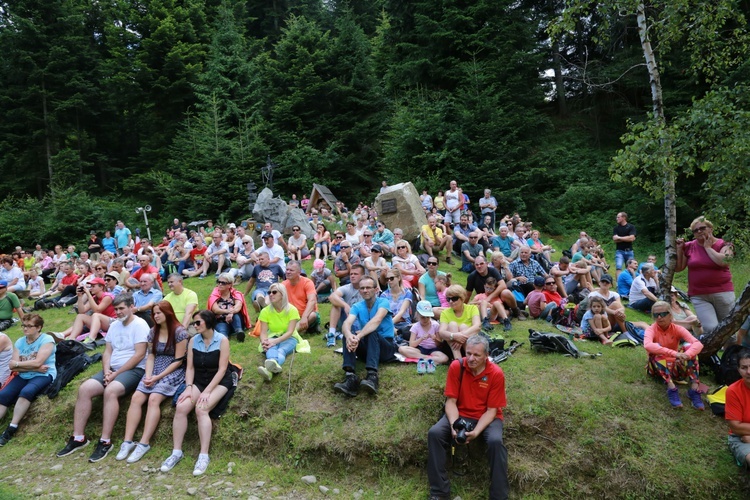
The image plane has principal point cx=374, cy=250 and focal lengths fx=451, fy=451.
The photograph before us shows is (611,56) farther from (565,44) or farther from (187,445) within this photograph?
(187,445)

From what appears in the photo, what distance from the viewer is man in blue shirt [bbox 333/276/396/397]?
5660mm

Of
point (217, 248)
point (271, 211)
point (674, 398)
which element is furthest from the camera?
point (271, 211)

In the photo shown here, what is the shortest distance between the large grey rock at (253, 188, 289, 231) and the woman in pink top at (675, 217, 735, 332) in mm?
12163

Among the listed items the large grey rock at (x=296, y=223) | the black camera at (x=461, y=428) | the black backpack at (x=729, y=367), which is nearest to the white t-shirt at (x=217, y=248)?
the large grey rock at (x=296, y=223)

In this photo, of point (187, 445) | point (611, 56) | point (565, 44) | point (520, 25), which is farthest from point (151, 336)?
point (565, 44)

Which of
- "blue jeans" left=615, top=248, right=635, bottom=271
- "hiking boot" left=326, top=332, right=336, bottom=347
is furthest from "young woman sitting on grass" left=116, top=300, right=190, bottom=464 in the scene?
"blue jeans" left=615, top=248, right=635, bottom=271

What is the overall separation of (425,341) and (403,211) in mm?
7607

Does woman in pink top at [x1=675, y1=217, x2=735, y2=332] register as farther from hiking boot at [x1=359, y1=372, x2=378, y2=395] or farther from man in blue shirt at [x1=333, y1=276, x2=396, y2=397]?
hiking boot at [x1=359, y1=372, x2=378, y2=395]

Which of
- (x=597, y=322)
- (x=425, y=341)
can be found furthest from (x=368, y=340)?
(x=597, y=322)

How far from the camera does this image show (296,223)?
49.9 feet

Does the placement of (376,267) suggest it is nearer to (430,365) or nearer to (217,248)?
(430,365)

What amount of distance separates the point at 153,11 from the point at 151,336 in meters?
28.2

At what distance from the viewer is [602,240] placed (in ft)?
57.2

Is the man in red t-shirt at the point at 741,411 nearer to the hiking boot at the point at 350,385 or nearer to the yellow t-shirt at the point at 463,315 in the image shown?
the yellow t-shirt at the point at 463,315
